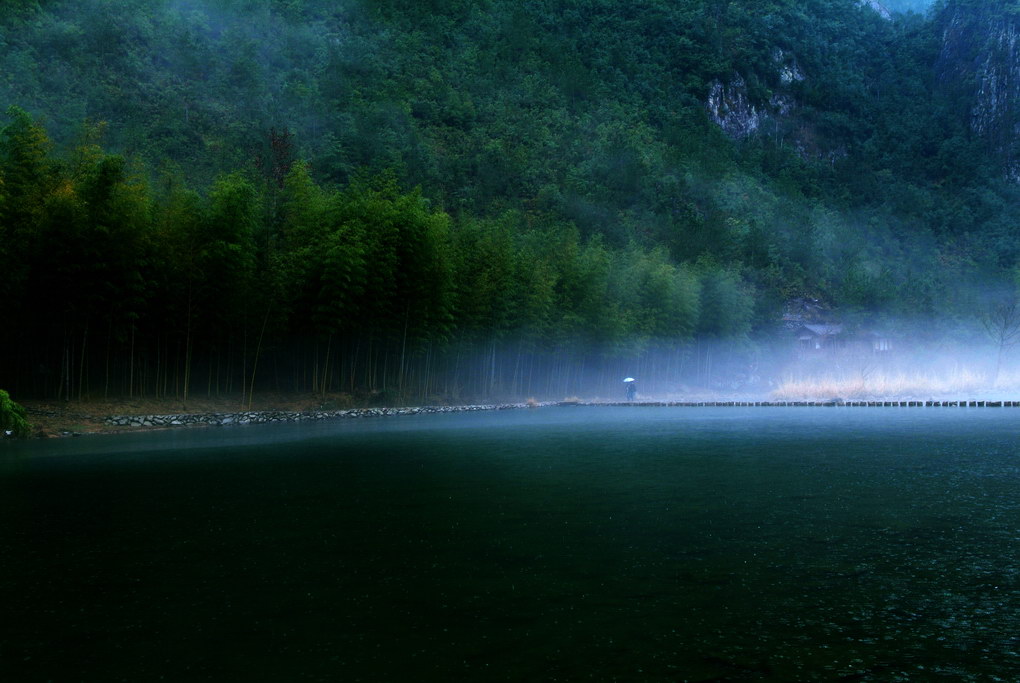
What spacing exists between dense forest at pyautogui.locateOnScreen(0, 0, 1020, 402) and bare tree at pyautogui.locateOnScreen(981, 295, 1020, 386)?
2.01m

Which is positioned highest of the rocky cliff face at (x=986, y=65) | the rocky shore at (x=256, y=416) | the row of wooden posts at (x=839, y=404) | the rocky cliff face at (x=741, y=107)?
the rocky cliff face at (x=986, y=65)

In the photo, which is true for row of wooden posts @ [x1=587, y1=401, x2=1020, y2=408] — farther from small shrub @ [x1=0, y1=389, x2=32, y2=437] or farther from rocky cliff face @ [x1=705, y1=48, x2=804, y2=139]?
rocky cliff face @ [x1=705, y1=48, x2=804, y2=139]

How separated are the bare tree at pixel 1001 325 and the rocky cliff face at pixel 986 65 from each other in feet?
241

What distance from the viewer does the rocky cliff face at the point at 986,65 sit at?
436 ft

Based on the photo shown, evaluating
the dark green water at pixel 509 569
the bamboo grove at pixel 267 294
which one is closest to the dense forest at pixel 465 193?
the bamboo grove at pixel 267 294

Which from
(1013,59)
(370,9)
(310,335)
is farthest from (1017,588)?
(1013,59)

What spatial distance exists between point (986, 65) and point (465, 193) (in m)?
100

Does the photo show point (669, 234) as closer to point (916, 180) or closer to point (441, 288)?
point (441, 288)

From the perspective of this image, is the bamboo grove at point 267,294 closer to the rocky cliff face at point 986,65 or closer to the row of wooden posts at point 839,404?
the row of wooden posts at point 839,404

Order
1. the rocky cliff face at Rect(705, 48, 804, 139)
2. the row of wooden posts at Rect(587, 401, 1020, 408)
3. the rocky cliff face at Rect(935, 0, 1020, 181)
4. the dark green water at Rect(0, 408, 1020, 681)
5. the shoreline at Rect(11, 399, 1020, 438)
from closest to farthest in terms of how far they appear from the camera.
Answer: the dark green water at Rect(0, 408, 1020, 681)
the shoreline at Rect(11, 399, 1020, 438)
the row of wooden posts at Rect(587, 401, 1020, 408)
the rocky cliff face at Rect(705, 48, 804, 139)
the rocky cliff face at Rect(935, 0, 1020, 181)

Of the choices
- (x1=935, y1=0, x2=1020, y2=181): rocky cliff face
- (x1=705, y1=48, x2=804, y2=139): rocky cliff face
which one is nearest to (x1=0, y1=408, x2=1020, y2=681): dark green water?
(x1=705, y1=48, x2=804, y2=139): rocky cliff face

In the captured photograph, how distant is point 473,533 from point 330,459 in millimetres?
9115

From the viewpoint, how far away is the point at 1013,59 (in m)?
139

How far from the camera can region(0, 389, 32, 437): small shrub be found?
24047 millimetres
